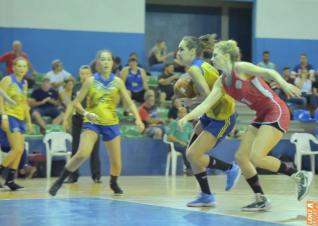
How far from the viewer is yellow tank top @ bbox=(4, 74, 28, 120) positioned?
10000mm

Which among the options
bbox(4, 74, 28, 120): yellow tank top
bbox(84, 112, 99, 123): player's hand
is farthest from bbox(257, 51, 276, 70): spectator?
bbox(84, 112, 99, 123): player's hand

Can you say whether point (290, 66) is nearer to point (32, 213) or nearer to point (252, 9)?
point (252, 9)

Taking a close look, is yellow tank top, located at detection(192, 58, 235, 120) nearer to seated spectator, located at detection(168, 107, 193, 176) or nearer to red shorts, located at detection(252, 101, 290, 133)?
A: red shorts, located at detection(252, 101, 290, 133)

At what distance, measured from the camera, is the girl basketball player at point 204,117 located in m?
7.71

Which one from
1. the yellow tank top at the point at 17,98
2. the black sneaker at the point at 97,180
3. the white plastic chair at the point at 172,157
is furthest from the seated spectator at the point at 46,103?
the yellow tank top at the point at 17,98

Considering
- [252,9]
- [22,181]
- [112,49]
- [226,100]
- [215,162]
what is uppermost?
[252,9]

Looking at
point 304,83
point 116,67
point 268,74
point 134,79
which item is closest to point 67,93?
point 134,79

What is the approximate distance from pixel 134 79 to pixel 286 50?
591cm

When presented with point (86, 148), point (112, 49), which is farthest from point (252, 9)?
point (86, 148)

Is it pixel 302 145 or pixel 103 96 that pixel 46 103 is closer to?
pixel 302 145

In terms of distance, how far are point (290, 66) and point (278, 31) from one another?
1080 millimetres

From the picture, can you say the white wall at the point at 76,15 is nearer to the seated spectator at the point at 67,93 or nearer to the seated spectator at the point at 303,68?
the seated spectator at the point at 67,93

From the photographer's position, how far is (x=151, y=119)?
48.6ft

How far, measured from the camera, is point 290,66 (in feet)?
65.4
